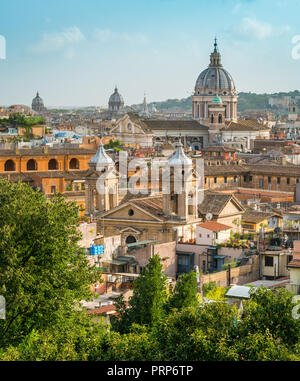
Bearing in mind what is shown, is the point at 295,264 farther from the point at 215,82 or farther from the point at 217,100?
the point at 215,82

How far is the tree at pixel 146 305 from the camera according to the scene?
287 inches

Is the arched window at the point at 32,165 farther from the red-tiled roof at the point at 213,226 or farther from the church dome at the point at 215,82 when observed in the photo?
the church dome at the point at 215,82

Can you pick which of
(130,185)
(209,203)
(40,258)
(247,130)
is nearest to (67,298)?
(40,258)

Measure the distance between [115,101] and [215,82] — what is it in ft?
81.3

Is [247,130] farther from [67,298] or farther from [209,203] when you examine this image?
[67,298]

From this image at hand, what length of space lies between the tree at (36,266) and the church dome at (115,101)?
53.8 m

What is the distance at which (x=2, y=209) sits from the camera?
22.8ft

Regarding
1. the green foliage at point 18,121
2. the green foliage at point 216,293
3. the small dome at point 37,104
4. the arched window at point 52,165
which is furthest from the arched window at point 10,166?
the small dome at point 37,104

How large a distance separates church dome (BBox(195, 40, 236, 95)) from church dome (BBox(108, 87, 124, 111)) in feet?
77.8

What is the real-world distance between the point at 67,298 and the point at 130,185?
923 centimetres

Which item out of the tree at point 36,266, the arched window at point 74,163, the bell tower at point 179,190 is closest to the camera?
the tree at point 36,266

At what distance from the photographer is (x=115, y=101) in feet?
200

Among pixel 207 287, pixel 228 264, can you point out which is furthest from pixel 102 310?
pixel 228 264

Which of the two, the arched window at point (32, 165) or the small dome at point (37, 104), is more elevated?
the small dome at point (37, 104)
